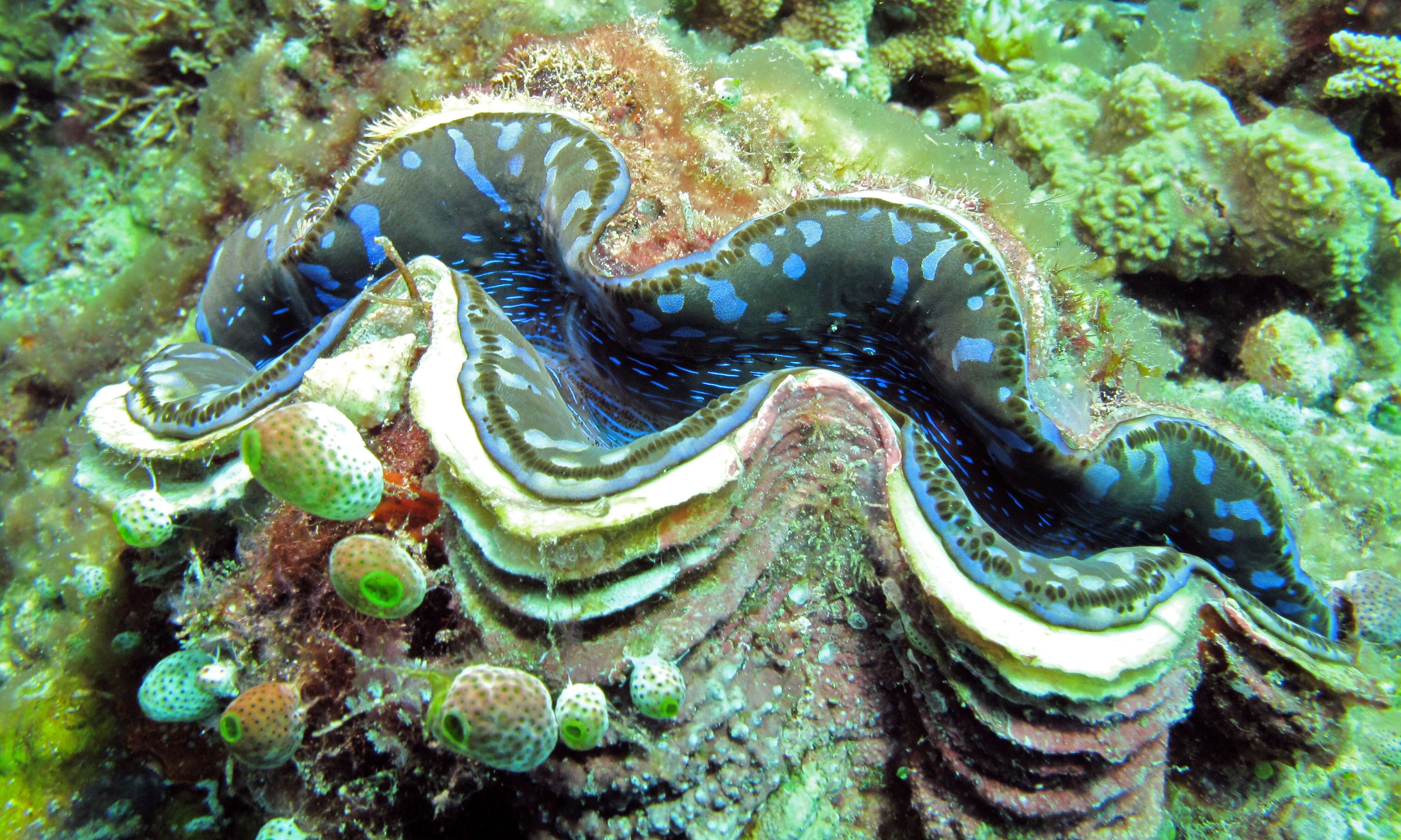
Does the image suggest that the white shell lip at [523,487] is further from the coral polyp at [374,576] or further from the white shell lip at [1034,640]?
the white shell lip at [1034,640]

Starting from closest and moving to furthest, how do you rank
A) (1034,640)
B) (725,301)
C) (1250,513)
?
(1034,640) → (1250,513) → (725,301)

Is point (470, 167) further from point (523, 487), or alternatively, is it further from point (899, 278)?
point (899, 278)

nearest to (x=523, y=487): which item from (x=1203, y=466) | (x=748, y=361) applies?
(x=748, y=361)

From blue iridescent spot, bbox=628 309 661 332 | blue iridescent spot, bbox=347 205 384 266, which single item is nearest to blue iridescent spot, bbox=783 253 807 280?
blue iridescent spot, bbox=628 309 661 332

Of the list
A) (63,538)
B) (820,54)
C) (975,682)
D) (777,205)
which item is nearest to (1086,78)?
(820,54)

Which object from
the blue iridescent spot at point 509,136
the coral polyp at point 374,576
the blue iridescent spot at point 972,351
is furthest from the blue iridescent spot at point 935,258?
the coral polyp at point 374,576

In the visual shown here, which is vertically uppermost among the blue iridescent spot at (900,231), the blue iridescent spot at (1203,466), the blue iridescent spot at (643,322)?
the blue iridescent spot at (900,231)

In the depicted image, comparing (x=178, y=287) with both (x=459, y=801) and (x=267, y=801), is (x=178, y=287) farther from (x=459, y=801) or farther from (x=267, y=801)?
(x=459, y=801)
